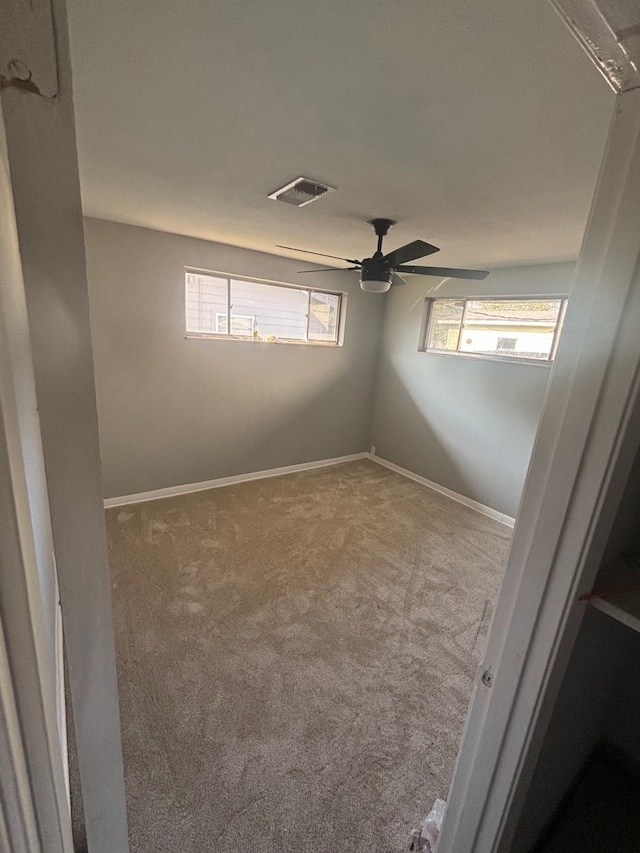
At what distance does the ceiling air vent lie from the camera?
6.12 ft

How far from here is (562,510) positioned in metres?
0.71

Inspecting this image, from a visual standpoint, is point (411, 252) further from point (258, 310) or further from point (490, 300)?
point (258, 310)

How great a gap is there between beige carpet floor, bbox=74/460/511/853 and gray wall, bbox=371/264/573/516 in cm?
76

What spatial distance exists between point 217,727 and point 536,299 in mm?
4029

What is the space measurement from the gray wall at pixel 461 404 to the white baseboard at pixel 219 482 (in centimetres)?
69

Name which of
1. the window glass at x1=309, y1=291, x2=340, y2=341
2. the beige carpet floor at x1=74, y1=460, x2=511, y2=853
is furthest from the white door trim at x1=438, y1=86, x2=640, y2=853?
the window glass at x1=309, y1=291, x2=340, y2=341

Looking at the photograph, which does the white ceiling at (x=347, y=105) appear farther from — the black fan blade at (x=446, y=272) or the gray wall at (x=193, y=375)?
the gray wall at (x=193, y=375)

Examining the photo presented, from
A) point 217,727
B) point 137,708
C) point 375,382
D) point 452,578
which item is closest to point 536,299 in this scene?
point 375,382

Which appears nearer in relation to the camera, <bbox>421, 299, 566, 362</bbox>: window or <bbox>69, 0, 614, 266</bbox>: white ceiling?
<bbox>69, 0, 614, 266</bbox>: white ceiling

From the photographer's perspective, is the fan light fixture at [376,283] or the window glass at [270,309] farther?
the window glass at [270,309]

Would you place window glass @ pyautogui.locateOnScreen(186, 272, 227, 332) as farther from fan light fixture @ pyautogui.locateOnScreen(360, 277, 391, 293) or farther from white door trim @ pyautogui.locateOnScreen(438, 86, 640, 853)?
white door trim @ pyautogui.locateOnScreen(438, 86, 640, 853)

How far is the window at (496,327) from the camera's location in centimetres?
341

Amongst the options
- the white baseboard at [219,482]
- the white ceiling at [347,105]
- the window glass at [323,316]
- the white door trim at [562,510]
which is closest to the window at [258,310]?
the window glass at [323,316]

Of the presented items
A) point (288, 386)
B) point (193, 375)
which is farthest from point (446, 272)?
point (193, 375)
